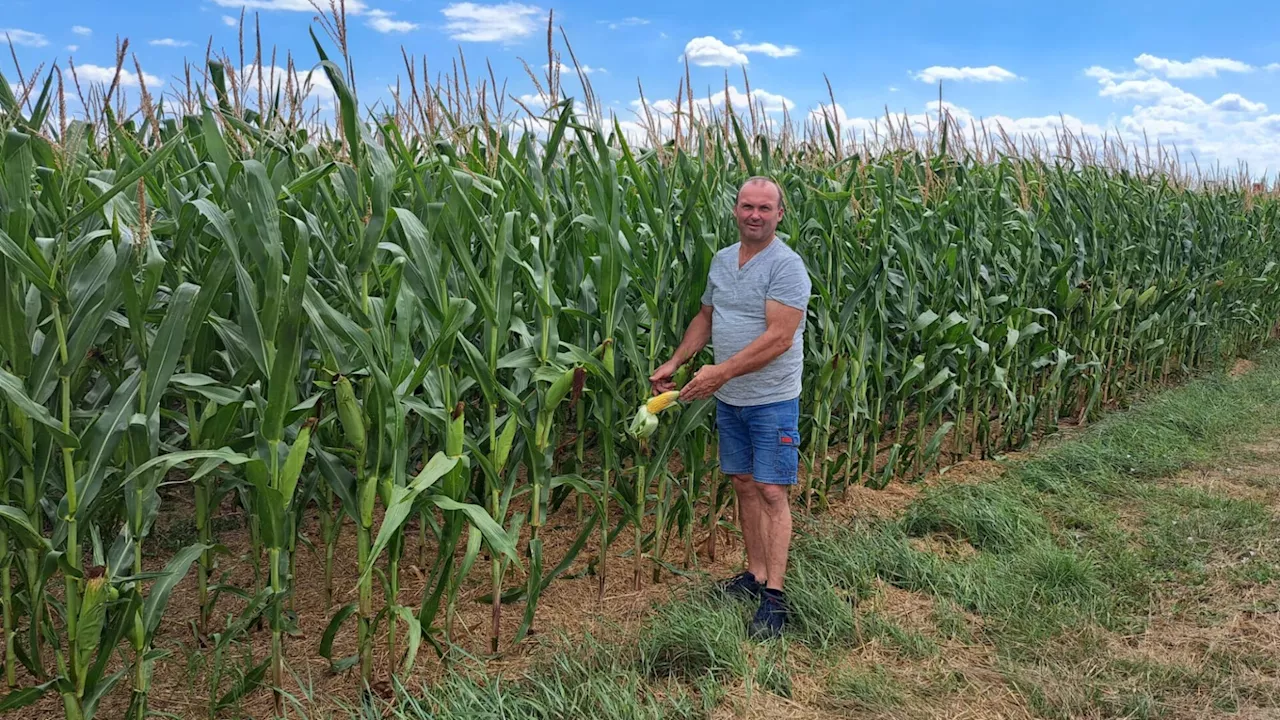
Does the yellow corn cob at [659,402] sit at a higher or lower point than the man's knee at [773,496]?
higher

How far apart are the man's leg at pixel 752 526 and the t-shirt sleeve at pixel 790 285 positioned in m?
0.87

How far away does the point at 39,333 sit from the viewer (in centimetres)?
273

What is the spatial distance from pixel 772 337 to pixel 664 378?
520mm

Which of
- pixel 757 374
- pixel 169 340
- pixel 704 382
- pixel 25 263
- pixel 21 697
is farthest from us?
pixel 757 374

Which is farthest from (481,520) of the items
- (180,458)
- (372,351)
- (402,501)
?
(180,458)

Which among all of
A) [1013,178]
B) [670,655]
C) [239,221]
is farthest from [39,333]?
[1013,178]

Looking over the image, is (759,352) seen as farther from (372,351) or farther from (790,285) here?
(372,351)

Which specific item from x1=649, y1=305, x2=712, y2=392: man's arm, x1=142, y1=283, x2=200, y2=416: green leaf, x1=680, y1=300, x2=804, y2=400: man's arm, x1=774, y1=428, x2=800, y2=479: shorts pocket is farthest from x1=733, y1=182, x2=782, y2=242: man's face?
x1=142, y1=283, x2=200, y2=416: green leaf

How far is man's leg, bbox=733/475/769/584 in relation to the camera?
410 cm

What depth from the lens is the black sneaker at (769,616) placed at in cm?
374

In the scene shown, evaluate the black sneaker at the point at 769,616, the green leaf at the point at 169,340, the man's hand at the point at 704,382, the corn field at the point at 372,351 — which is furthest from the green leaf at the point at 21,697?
the black sneaker at the point at 769,616

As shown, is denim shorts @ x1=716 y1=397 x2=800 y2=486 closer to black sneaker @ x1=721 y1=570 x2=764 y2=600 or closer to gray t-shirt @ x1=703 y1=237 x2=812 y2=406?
gray t-shirt @ x1=703 y1=237 x2=812 y2=406

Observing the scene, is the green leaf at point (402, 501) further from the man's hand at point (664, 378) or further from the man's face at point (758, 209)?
the man's face at point (758, 209)

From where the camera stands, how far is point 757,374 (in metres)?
3.90
